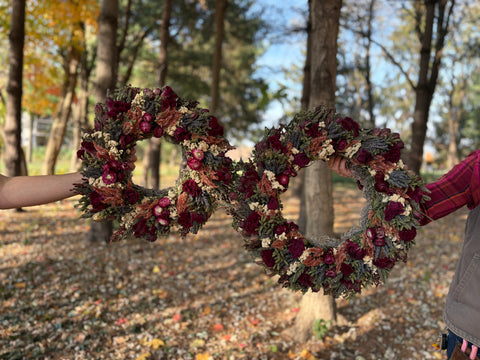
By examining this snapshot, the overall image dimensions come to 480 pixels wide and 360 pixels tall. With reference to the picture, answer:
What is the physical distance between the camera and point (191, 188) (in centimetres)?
200

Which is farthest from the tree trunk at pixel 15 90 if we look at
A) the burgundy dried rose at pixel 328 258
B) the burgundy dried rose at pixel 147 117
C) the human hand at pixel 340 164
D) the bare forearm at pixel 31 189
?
the burgundy dried rose at pixel 328 258

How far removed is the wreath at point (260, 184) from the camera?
192cm

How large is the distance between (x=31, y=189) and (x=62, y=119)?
1111 centimetres

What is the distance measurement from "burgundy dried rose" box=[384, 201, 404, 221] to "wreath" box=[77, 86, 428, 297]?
0.04 ft

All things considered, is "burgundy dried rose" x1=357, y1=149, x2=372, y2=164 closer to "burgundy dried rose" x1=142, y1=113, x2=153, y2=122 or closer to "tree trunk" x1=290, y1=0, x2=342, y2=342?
"burgundy dried rose" x1=142, y1=113, x2=153, y2=122

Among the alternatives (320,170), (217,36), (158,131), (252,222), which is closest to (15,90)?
(217,36)

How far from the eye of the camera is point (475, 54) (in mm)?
14078

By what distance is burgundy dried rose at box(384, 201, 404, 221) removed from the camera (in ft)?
6.00

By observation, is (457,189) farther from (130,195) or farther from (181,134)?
(130,195)

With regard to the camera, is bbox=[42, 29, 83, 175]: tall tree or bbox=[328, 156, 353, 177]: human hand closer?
bbox=[328, 156, 353, 177]: human hand

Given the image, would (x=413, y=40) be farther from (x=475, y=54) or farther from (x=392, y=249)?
(x=392, y=249)

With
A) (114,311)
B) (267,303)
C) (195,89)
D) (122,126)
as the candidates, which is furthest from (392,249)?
(195,89)

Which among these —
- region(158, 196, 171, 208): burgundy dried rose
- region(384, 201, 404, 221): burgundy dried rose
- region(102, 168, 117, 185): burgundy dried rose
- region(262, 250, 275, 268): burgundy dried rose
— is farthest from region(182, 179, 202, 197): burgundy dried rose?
region(384, 201, 404, 221): burgundy dried rose

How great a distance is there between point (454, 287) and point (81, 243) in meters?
6.05
